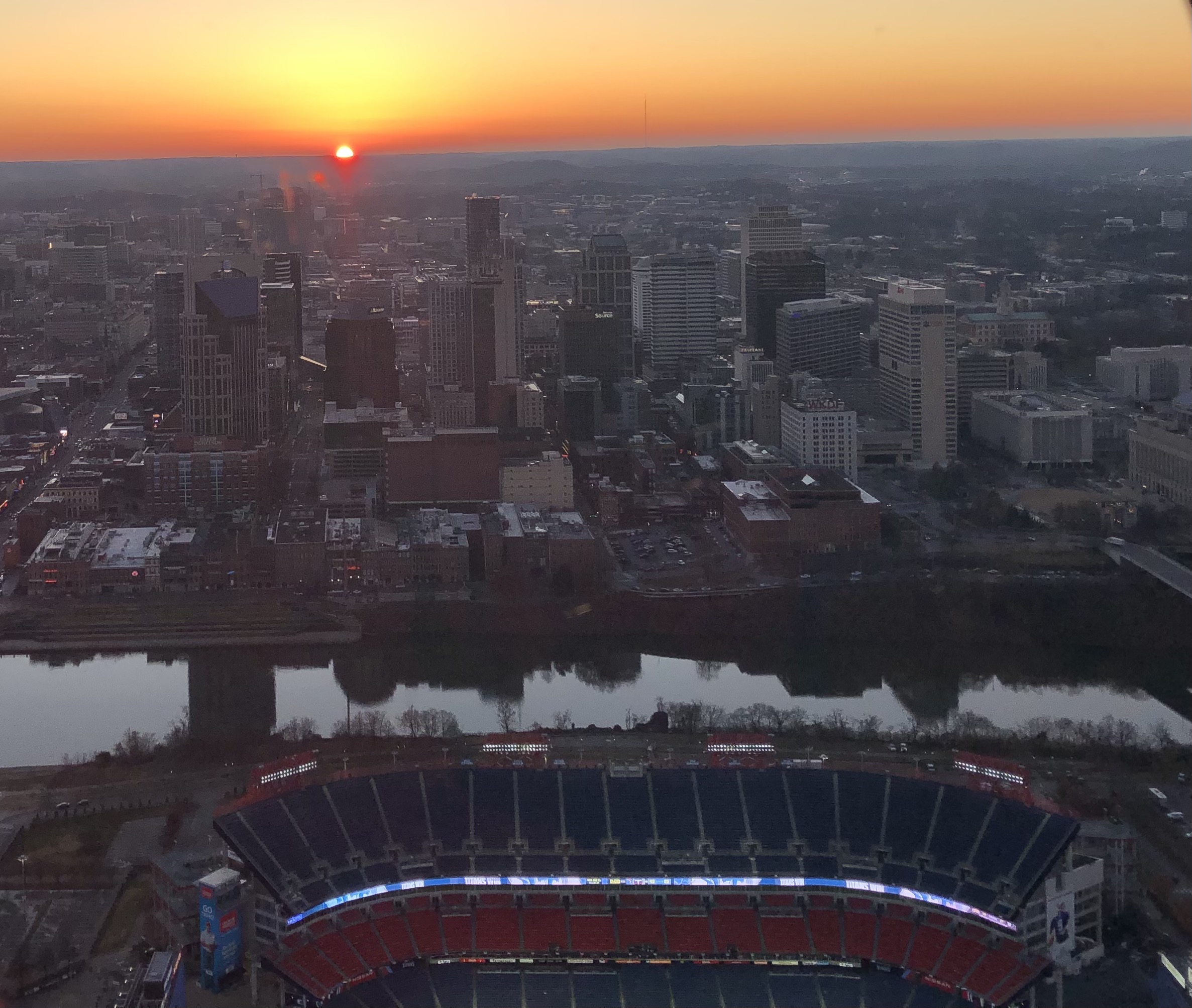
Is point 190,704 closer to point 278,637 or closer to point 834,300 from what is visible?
point 278,637

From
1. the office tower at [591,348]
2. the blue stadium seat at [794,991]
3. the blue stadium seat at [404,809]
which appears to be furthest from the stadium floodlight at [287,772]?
the office tower at [591,348]

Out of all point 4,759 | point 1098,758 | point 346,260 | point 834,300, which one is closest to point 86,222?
point 346,260

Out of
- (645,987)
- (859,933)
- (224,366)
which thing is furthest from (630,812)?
(224,366)

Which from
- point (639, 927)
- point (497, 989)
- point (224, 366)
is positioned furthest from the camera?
point (224, 366)

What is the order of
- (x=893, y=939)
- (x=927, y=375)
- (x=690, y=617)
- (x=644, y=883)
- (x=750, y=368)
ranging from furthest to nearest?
(x=750, y=368), (x=927, y=375), (x=690, y=617), (x=644, y=883), (x=893, y=939)

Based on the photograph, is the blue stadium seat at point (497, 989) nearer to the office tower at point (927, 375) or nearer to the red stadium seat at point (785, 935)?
the red stadium seat at point (785, 935)

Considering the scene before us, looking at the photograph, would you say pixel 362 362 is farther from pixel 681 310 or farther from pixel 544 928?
pixel 544 928

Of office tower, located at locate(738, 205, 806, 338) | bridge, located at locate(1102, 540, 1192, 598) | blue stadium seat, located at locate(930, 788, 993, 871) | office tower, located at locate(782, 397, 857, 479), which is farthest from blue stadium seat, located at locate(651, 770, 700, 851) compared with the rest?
office tower, located at locate(738, 205, 806, 338)
